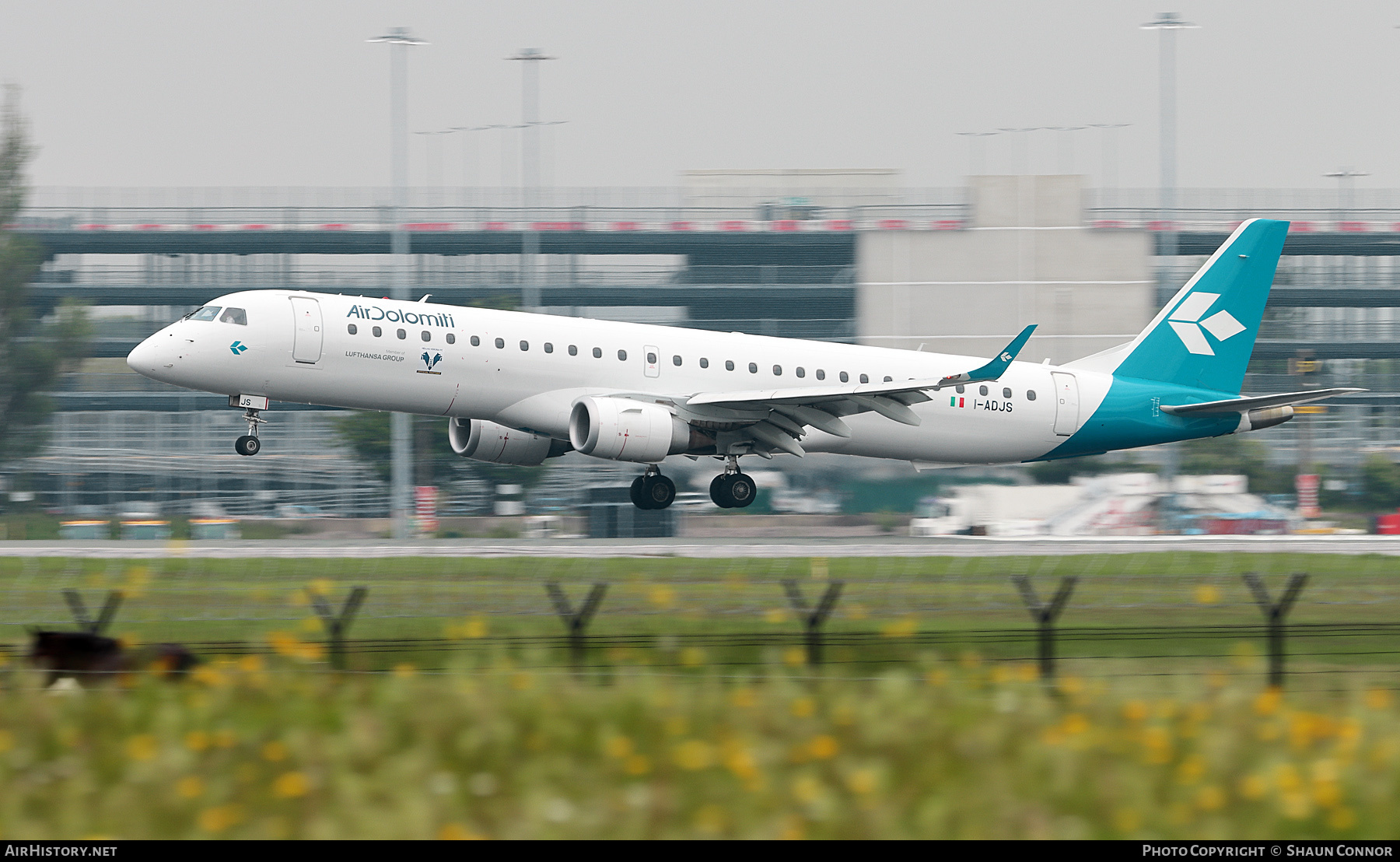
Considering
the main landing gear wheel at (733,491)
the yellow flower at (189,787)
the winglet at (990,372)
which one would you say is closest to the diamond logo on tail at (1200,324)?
the winglet at (990,372)

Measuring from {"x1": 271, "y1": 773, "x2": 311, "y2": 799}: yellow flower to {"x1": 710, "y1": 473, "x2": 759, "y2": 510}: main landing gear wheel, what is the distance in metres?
24.6

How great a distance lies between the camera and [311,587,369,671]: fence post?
14.5m

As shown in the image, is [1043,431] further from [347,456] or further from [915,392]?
[347,456]

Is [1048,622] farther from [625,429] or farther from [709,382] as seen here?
[709,382]

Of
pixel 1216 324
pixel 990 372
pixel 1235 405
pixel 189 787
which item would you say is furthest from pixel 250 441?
pixel 1216 324

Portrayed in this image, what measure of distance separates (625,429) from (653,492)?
3025 millimetres

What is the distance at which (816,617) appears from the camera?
14.6m

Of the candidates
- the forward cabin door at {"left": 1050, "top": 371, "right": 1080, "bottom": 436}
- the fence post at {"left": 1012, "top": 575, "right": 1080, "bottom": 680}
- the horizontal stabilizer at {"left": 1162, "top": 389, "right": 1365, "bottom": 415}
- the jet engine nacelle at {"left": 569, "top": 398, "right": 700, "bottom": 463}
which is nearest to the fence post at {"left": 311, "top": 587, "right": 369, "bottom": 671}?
the fence post at {"left": 1012, "top": 575, "right": 1080, "bottom": 680}

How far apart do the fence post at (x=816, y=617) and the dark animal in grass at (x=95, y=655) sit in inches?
233

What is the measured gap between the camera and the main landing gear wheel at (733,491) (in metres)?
33.8

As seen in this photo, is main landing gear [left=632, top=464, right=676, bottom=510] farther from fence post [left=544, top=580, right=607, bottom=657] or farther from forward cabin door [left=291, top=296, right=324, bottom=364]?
fence post [left=544, top=580, right=607, bottom=657]

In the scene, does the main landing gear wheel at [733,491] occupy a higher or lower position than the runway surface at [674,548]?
higher

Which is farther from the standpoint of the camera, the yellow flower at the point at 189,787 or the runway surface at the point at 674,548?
the runway surface at the point at 674,548

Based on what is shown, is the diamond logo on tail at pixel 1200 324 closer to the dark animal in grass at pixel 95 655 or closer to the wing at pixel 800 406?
the wing at pixel 800 406
